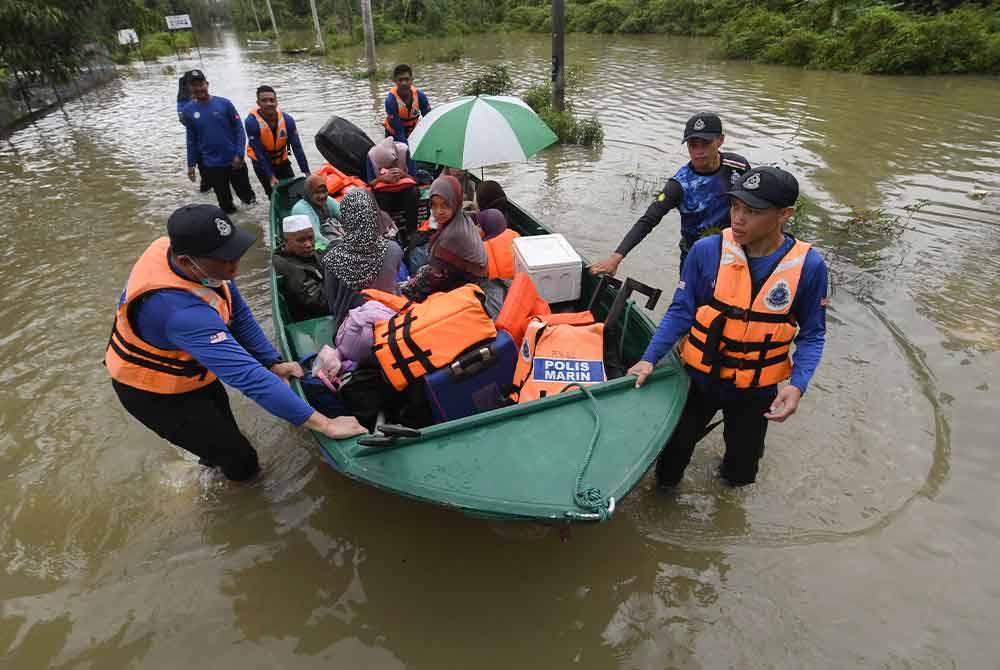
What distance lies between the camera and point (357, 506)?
3262 millimetres

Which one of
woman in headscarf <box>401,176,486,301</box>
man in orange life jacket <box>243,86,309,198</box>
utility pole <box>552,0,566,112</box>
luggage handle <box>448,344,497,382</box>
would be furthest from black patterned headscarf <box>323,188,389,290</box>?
utility pole <box>552,0,566,112</box>

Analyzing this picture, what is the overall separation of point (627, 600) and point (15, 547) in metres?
3.56

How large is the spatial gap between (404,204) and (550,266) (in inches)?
80.5

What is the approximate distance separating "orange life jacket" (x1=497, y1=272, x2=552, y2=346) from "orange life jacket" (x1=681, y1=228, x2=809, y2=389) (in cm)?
99

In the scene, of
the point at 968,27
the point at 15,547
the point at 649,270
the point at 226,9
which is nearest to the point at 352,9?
the point at 226,9

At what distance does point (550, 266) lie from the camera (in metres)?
3.53

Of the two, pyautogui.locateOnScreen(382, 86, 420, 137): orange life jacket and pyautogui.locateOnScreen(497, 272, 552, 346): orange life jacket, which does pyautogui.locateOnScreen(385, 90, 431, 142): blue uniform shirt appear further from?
pyautogui.locateOnScreen(497, 272, 552, 346): orange life jacket

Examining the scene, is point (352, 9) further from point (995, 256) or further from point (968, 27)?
point (995, 256)

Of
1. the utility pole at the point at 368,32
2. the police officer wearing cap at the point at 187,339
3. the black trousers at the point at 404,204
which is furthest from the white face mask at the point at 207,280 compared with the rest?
the utility pole at the point at 368,32

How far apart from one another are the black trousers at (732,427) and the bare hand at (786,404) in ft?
0.70

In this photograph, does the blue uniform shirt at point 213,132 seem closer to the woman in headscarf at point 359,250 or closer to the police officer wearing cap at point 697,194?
the woman in headscarf at point 359,250

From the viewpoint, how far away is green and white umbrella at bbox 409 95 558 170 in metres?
4.32

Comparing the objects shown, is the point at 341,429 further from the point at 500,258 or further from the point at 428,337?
the point at 500,258

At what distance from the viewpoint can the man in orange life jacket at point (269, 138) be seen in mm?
6527
